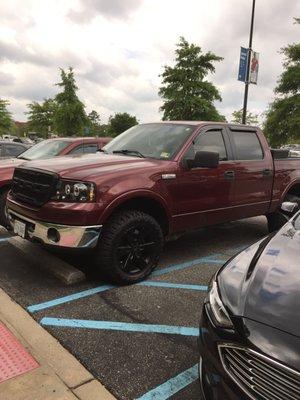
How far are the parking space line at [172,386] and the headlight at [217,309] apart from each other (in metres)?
0.75

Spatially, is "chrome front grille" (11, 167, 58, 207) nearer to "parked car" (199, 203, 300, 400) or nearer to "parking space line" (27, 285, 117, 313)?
"parking space line" (27, 285, 117, 313)

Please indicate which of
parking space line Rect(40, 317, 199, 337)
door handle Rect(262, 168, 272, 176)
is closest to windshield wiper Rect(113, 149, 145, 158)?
door handle Rect(262, 168, 272, 176)

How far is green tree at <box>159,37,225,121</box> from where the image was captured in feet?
89.1

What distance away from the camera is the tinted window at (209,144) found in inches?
200

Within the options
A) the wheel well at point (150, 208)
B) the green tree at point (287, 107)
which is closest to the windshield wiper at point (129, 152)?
the wheel well at point (150, 208)

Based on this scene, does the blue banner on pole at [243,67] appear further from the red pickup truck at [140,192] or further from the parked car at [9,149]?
the red pickup truck at [140,192]

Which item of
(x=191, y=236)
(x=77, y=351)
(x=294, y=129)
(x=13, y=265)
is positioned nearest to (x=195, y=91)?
(x=294, y=129)

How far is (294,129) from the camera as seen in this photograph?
2458cm

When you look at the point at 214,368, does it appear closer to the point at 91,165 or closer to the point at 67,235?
the point at 67,235

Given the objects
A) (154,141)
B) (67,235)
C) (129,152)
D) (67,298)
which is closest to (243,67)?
(154,141)

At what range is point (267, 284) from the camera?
2.32 meters

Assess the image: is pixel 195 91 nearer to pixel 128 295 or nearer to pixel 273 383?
pixel 128 295

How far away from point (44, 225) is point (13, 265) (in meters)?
1.16

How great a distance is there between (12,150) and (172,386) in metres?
7.83
